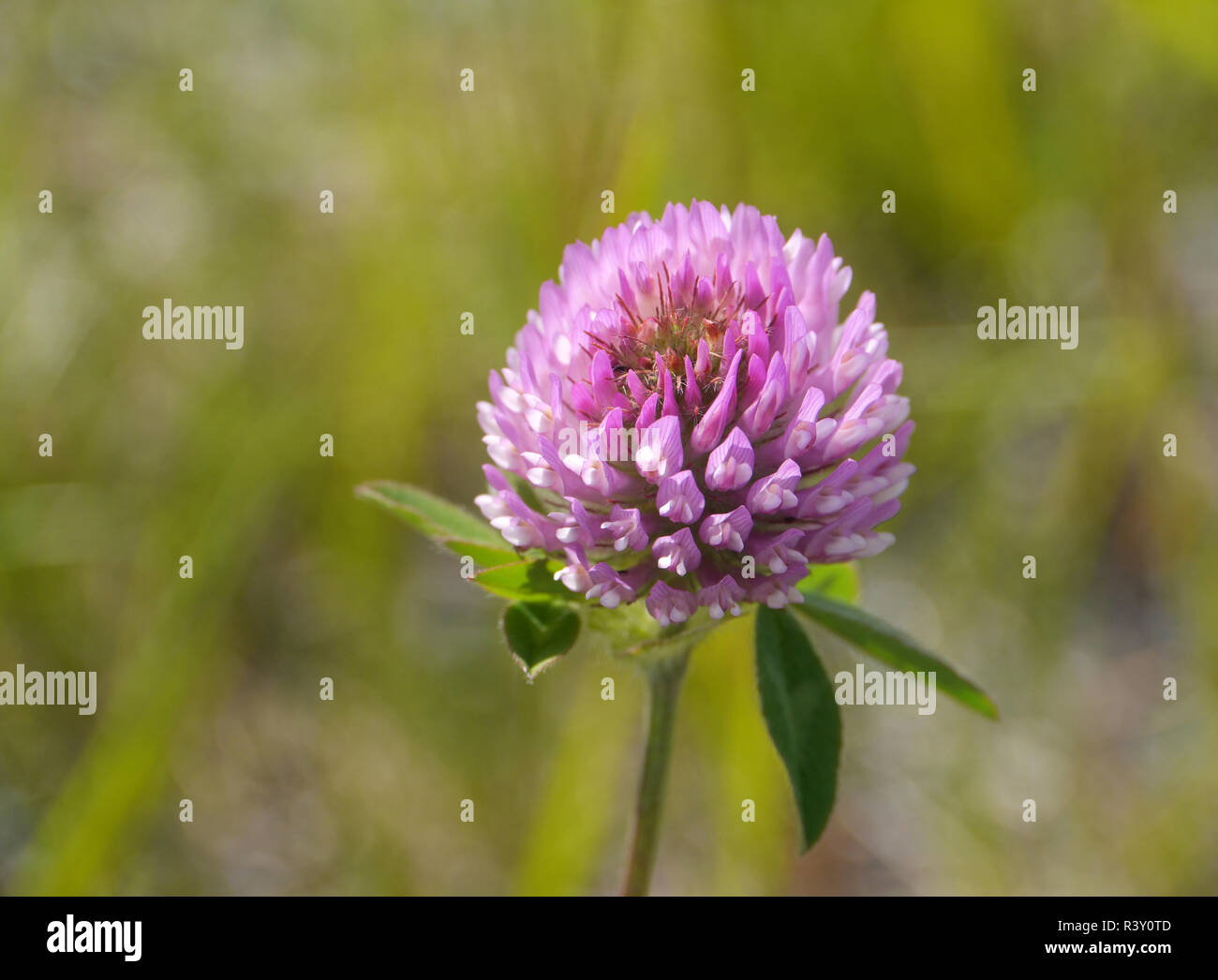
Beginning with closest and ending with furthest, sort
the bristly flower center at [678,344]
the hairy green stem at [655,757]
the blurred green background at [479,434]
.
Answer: the bristly flower center at [678,344] < the hairy green stem at [655,757] < the blurred green background at [479,434]

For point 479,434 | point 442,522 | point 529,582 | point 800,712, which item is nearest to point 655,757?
point 800,712

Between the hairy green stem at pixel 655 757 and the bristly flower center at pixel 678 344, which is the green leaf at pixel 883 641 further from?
the bristly flower center at pixel 678 344

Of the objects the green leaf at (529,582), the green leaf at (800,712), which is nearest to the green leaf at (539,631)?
the green leaf at (529,582)

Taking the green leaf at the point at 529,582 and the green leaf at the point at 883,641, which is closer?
the green leaf at the point at 529,582

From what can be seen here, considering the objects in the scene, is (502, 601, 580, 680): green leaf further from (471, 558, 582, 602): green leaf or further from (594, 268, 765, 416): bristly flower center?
(594, 268, 765, 416): bristly flower center

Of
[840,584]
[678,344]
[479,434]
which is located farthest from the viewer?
[479,434]

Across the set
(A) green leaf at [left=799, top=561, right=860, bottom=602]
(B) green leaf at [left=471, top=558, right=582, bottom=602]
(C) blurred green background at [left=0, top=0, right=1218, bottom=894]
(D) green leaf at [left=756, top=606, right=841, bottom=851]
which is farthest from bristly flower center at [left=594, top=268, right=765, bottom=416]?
(C) blurred green background at [left=0, top=0, right=1218, bottom=894]

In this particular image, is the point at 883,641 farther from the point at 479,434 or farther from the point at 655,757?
the point at 479,434
